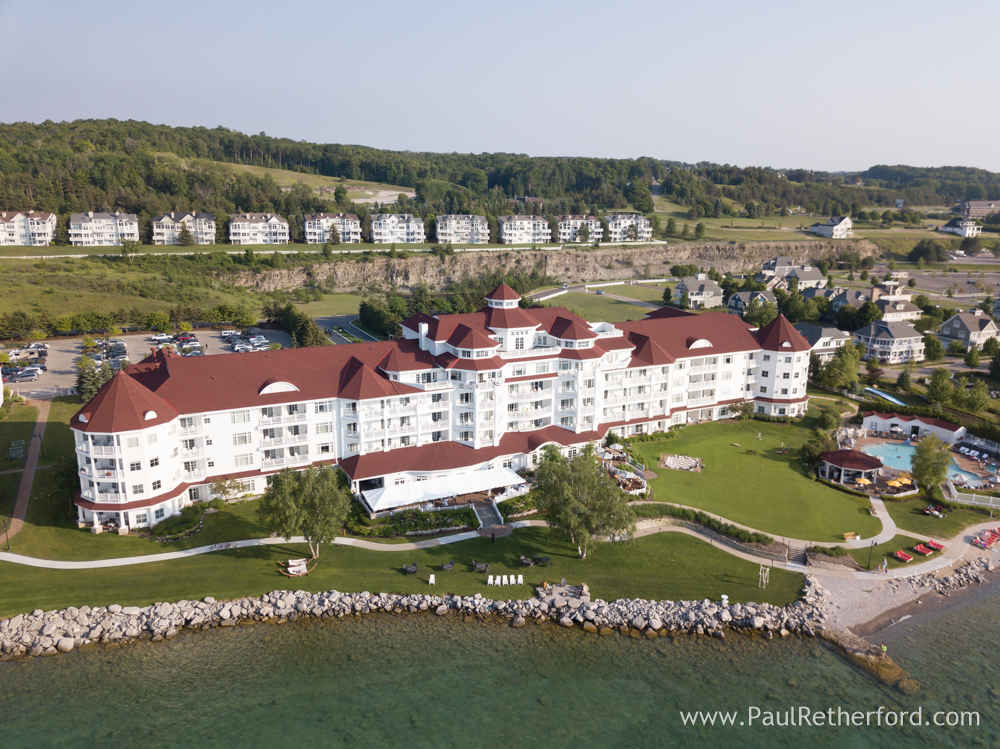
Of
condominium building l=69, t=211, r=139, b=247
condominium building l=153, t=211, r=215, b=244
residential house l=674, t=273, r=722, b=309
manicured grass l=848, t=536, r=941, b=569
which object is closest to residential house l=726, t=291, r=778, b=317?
residential house l=674, t=273, r=722, b=309

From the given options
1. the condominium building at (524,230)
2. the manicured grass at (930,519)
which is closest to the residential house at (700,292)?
the condominium building at (524,230)

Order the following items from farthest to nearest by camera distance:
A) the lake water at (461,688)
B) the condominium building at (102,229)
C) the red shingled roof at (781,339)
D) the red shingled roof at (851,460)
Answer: the condominium building at (102,229)
the red shingled roof at (781,339)
the red shingled roof at (851,460)
the lake water at (461,688)

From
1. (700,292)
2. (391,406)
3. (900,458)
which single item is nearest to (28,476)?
(391,406)

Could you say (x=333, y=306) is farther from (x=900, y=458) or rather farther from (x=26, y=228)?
(x=900, y=458)

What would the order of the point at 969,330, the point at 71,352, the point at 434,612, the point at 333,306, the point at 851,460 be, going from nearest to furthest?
the point at 434,612 < the point at 851,460 < the point at 71,352 < the point at 969,330 < the point at 333,306

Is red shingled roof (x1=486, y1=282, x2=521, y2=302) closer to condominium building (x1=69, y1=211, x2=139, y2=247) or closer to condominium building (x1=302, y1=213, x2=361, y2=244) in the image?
condominium building (x1=302, y1=213, x2=361, y2=244)

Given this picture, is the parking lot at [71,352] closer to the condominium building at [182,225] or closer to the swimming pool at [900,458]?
the condominium building at [182,225]

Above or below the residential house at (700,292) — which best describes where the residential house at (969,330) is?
below
